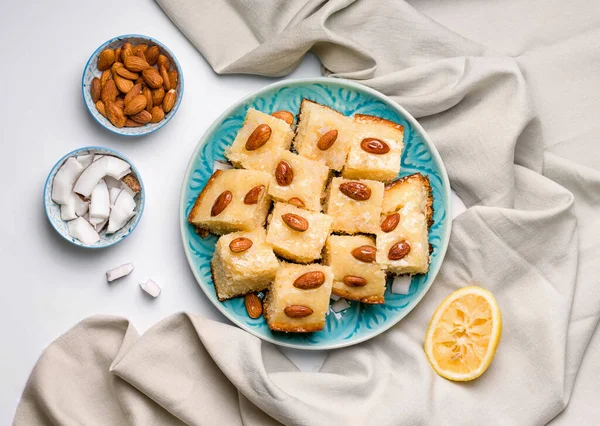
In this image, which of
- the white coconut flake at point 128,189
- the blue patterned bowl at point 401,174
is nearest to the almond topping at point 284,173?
the blue patterned bowl at point 401,174

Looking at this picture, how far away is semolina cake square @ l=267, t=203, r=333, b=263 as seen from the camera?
9.57 ft

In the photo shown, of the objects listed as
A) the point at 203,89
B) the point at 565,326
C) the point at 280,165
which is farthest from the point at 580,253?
the point at 203,89

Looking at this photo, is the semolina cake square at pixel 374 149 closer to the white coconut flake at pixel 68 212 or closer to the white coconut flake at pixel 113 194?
the white coconut flake at pixel 113 194

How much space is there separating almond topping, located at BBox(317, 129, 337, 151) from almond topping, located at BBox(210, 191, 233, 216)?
46 cm

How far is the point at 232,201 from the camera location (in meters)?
2.90

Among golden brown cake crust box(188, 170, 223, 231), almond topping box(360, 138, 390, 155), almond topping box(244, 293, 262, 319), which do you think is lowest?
almond topping box(244, 293, 262, 319)

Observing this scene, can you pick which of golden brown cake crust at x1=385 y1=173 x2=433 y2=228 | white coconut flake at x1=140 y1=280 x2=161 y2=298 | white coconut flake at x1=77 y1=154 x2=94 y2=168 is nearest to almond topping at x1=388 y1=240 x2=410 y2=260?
golden brown cake crust at x1=385 y1=173 x2=433 y2=228

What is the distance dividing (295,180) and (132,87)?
85cm

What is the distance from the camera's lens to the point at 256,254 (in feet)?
→ 9.51

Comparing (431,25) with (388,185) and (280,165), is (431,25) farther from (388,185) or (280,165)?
(280,165)

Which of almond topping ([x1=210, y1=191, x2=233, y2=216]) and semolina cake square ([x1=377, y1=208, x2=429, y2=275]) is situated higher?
almond topping ([x1=210, y1=191, x2=233, y2=216])

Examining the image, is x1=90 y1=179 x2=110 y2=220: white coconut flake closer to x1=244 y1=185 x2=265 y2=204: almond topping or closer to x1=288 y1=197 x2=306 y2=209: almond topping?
x1=244 y1=185 x2=265 y2=204: almond topping

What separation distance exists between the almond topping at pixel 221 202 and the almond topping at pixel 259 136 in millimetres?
237

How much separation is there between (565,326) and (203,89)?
1.96 m
